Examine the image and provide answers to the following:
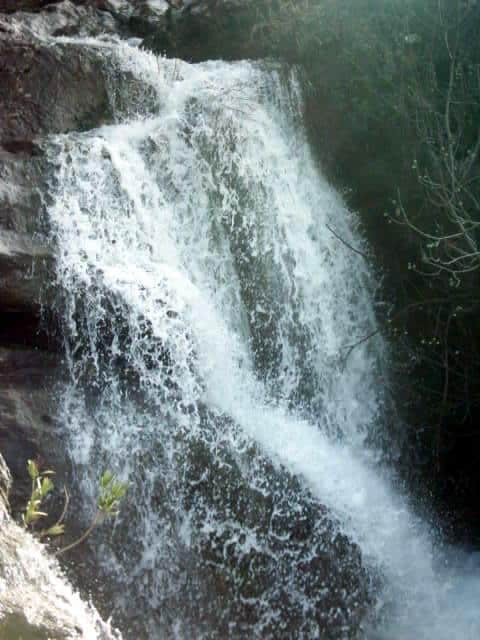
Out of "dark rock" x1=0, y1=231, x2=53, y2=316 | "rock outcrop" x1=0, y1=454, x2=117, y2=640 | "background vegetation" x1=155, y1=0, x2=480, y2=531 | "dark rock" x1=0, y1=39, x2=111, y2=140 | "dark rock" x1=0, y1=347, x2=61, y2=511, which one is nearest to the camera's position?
"rock outcrop" x1=0, y1=454, x2=117, y2=640

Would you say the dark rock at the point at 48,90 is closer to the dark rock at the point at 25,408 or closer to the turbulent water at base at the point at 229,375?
the turbulent water at base at the point at 229,375

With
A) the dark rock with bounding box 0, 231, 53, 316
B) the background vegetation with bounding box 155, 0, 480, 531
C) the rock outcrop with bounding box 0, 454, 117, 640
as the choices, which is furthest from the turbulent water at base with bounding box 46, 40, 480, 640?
the rock outcrop with bounding box 0, 454, 117, 640

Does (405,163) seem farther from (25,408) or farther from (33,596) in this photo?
(33,596)

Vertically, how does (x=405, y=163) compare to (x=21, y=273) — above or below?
above

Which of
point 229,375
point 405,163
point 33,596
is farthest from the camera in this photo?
point 405,163

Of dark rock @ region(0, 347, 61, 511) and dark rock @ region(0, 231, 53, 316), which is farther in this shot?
dark rock @ region(0, 231, 53, 316)

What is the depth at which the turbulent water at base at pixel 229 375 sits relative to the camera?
4008mm

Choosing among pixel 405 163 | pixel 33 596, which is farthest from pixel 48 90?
pixel 33 596

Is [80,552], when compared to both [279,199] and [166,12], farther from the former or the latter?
[166,12]

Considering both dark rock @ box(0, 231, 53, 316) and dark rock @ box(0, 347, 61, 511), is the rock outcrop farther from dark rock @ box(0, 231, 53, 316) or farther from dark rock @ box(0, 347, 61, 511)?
dark rock @ box(0, 231, 53, 316)

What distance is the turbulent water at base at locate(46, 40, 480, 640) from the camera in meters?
4.01

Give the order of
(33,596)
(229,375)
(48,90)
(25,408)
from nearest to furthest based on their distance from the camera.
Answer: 1. (33,596)
2. (25,408)
3. (229,375)
4. (48,90)

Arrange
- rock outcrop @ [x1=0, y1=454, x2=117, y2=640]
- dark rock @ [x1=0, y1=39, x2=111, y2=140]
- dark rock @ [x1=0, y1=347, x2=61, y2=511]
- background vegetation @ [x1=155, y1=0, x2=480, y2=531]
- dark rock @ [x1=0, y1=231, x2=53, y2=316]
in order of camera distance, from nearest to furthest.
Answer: rock outcrop @ [x1=0, y1=454, x2=117, y2=640] → dark rock @ [x1=0, y1=347, x2=61, y2=511] → dark rock @ [x1=0, y1=231, x2=53, y2=316] → dark rock @ [x1=0, y1=39, x2=111, y2=140] → background vegetation @ [x1=155, y1=0, x2=480, y2=531]

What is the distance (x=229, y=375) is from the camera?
447 centimetres
